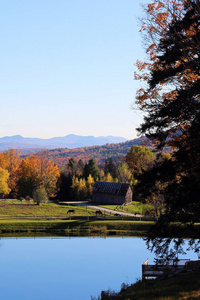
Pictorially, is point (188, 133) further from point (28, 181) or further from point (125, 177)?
point (125, 177)

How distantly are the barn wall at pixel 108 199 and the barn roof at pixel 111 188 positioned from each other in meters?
0.78

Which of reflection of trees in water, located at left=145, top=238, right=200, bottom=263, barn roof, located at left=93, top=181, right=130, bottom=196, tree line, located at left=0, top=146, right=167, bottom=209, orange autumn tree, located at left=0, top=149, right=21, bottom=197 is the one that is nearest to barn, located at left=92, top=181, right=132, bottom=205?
barn roof, located at left=93, top=181, right=130, bottom=196

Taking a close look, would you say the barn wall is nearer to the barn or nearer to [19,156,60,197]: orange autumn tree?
the barn

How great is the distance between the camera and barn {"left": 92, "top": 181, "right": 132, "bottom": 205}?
77312 mm

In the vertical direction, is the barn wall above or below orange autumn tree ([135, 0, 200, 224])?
below

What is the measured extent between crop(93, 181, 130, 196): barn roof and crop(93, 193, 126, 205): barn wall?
2.54 feet

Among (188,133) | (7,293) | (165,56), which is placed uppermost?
(165,56)

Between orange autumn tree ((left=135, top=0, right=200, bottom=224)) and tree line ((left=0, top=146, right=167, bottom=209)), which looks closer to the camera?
orange autumn tree ((left=135, top=0, right=200, bottom=224))

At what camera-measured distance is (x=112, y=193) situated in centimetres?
7844

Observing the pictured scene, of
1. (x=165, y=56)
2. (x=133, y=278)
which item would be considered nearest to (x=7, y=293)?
(x=133, y=278)

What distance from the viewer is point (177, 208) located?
1741 centimetres

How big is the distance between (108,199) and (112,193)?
237 centimetres

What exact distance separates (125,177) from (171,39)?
71556 mm

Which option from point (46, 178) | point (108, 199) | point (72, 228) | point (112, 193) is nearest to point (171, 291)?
point (72, 228)
